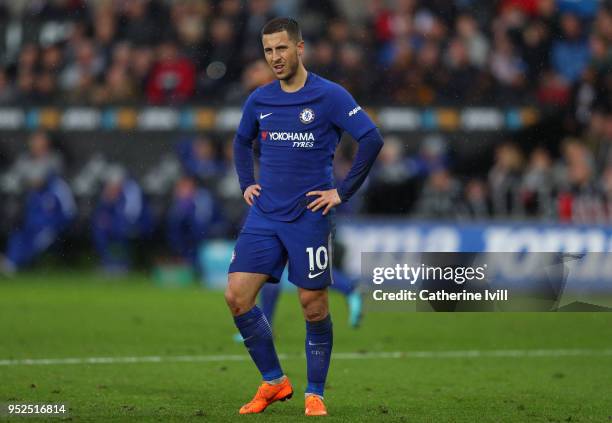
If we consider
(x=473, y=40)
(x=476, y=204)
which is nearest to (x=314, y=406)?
(x=476, y=204)

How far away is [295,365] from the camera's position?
398 inches

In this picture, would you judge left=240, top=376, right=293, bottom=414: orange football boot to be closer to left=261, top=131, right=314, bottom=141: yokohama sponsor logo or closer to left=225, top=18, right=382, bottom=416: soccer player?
left=225, top=18, right=382, bottom=416: soccer player

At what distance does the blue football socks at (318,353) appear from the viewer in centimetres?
747

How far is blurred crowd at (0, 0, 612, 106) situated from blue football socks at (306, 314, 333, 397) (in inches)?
497

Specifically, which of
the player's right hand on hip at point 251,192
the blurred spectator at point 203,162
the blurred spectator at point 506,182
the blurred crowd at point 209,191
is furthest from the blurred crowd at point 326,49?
the player's right hand on hip at point 251,192

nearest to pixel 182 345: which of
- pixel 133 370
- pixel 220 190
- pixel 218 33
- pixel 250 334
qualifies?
pixel 133 370

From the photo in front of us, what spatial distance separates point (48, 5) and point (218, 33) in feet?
10.4

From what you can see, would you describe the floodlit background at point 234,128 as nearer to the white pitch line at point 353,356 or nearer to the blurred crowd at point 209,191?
the blurred crowd at point 209,191

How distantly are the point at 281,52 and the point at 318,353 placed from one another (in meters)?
1.74

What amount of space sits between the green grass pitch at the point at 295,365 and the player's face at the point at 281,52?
1938 millimetres

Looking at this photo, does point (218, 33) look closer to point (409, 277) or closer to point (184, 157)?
point (184, 157)

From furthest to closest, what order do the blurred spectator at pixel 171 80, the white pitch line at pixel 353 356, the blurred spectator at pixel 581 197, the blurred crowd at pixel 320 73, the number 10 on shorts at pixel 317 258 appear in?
1. the blurred spectator at pixel 171 80
2. the blurred crowd at pixel 320 73
3. the blurred spectator at pixel 581 197
4. the white pitch line at pixel 353 356
5. the number 10 on shorts at pixel 317 258

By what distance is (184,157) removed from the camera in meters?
20.2

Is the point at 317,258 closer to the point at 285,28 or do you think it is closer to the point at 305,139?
the point at 305,139
